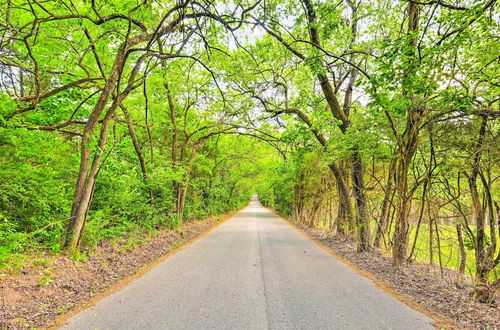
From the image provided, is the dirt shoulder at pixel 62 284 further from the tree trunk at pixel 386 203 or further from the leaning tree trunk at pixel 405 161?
the tree trunk at pixel 386 203

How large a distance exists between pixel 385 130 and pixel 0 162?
360 inches

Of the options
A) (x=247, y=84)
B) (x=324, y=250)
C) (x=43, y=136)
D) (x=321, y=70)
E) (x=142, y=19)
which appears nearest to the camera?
(x=43, y=136)

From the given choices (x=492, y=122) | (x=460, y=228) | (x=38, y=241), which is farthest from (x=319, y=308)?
(x=38, y=241)

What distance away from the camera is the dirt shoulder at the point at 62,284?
3.45 metres

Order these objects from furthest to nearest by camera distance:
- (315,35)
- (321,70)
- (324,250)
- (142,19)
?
(324,250) < (315,35) < (321,70) < (142,19)

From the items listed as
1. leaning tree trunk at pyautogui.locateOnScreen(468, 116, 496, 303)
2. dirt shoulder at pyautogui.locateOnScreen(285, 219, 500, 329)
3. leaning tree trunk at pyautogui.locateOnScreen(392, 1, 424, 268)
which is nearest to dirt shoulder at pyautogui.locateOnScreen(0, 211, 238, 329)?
dirt shoulder at pyautogui.locateOnScreen(285, 219, 500, 329)

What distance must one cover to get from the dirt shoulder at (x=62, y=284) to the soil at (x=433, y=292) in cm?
577

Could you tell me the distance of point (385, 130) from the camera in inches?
262

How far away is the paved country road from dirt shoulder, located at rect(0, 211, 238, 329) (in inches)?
12.8

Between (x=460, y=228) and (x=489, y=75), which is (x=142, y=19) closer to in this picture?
(x=489, y=75)

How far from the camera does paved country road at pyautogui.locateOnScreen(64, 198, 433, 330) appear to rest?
3492mm

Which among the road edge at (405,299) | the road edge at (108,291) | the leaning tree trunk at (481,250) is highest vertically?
the leaning tree trunk at (481,250)

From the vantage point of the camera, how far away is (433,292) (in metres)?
4.73

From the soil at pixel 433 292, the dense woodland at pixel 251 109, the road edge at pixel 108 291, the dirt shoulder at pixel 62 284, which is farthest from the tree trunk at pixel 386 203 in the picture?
the dirt shoulder at pixel 62 284
